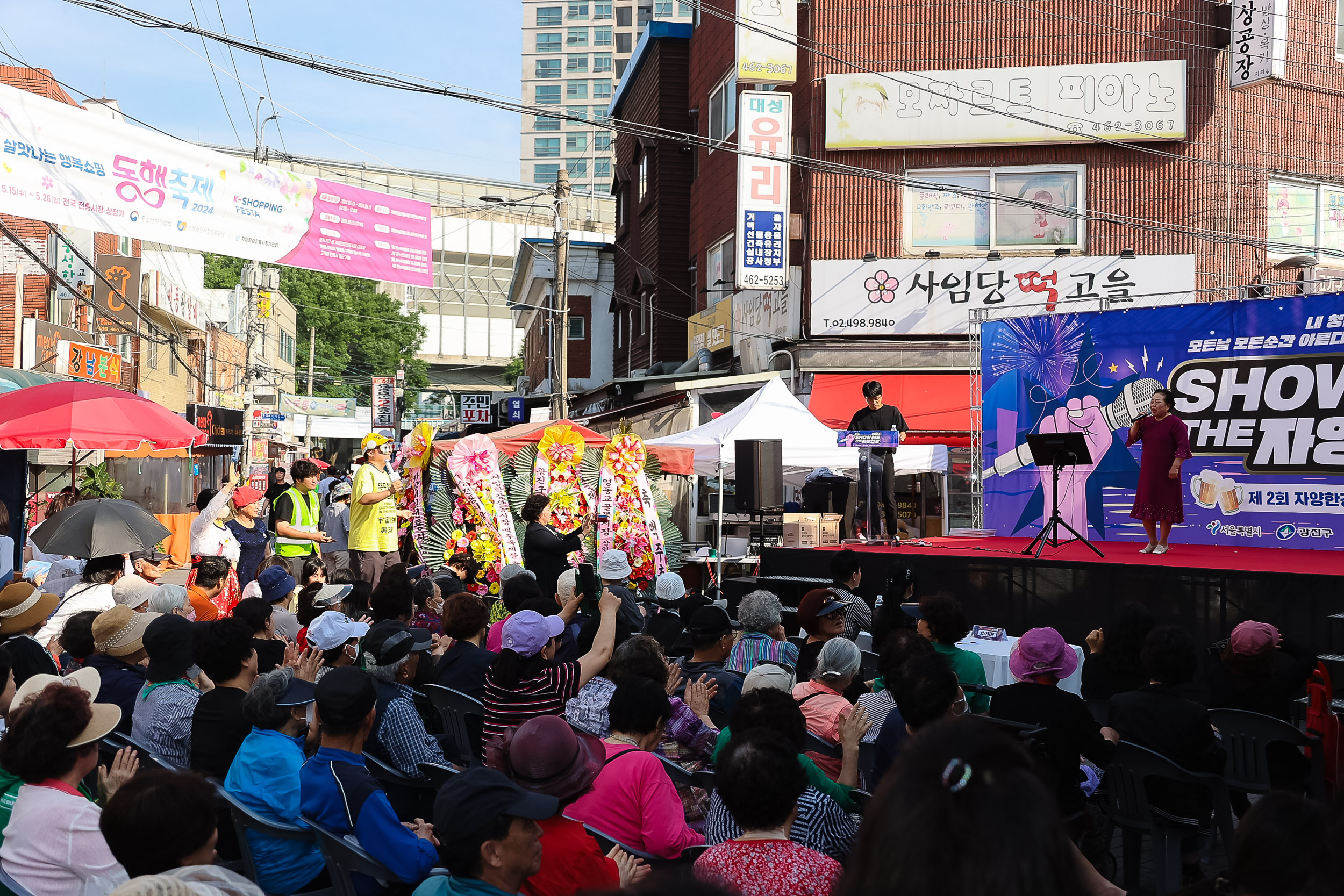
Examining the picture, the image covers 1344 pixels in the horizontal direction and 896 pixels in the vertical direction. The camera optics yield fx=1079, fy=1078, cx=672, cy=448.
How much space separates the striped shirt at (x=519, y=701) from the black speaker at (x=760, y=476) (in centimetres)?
720

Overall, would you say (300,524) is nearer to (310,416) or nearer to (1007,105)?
(1007,105)

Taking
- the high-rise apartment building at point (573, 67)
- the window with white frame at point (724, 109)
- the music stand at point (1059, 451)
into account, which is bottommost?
the music stand at point (1059, 451)

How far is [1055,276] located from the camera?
17562 millimetres

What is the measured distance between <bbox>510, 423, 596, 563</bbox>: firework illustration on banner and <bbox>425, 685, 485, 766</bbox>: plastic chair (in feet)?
18.4

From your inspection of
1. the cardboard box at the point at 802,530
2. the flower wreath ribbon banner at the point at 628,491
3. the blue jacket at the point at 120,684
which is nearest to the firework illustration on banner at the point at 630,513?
the flower wreath ribbon banner at the point at 628,491

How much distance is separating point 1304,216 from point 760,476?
1186 cm

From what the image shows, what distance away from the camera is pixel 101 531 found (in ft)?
24.8

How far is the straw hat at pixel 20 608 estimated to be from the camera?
558 cm

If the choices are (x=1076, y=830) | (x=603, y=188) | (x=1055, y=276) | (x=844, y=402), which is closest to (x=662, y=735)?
(x=1076, y=830)

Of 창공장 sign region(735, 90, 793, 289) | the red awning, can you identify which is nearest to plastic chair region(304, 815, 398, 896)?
the red awning

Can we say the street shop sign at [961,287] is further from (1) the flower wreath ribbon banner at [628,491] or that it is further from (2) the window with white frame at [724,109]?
(1) the flower wreath ribbon banner at [628,491]

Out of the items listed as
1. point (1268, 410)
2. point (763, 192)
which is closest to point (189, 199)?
point (763, 192)

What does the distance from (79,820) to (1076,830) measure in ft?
11.2

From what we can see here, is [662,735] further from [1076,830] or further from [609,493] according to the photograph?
[609,493]
